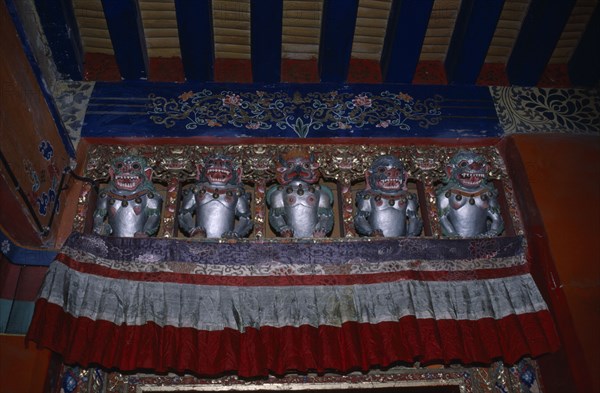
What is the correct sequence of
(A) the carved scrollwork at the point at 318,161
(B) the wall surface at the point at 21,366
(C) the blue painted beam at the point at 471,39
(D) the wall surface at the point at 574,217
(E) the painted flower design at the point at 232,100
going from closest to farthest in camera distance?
(B) the wall surface at the point at 21,366 < (D) the wall surface at the point at 574,217 < (A) the carved scrollwork at the point at 318,161 < (C) the blue painted beam at the point at 471,39 < (E) the painted flower design at the point at 232,100

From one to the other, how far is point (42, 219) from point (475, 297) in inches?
94.3

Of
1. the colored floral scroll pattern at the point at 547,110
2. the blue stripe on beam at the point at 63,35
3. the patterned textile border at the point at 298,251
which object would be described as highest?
the blue stripe on beam at the point at 63,35

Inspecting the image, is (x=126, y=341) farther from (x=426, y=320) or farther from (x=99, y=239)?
(x=426, y=320)

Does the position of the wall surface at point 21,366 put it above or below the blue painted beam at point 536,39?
below

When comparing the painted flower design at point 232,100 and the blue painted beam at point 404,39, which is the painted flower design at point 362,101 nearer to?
the blue painted beam at point 404,39

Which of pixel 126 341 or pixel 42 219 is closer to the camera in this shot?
pixel 126 341

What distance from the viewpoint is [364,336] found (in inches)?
136

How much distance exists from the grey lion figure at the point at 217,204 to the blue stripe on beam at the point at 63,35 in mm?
1204

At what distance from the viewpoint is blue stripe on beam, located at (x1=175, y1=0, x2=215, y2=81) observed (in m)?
4.33

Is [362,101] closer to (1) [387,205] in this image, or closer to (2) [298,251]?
(1) [387,205]

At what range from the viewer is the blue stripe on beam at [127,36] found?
4.30 meters

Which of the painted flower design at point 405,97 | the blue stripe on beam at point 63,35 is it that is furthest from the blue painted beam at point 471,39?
the blue stripe on beam at point 63,35

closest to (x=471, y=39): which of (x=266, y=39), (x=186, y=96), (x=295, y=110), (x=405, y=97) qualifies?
(x=405, y=97)

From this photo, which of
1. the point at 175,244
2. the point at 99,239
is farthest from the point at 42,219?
the point at 175,244
